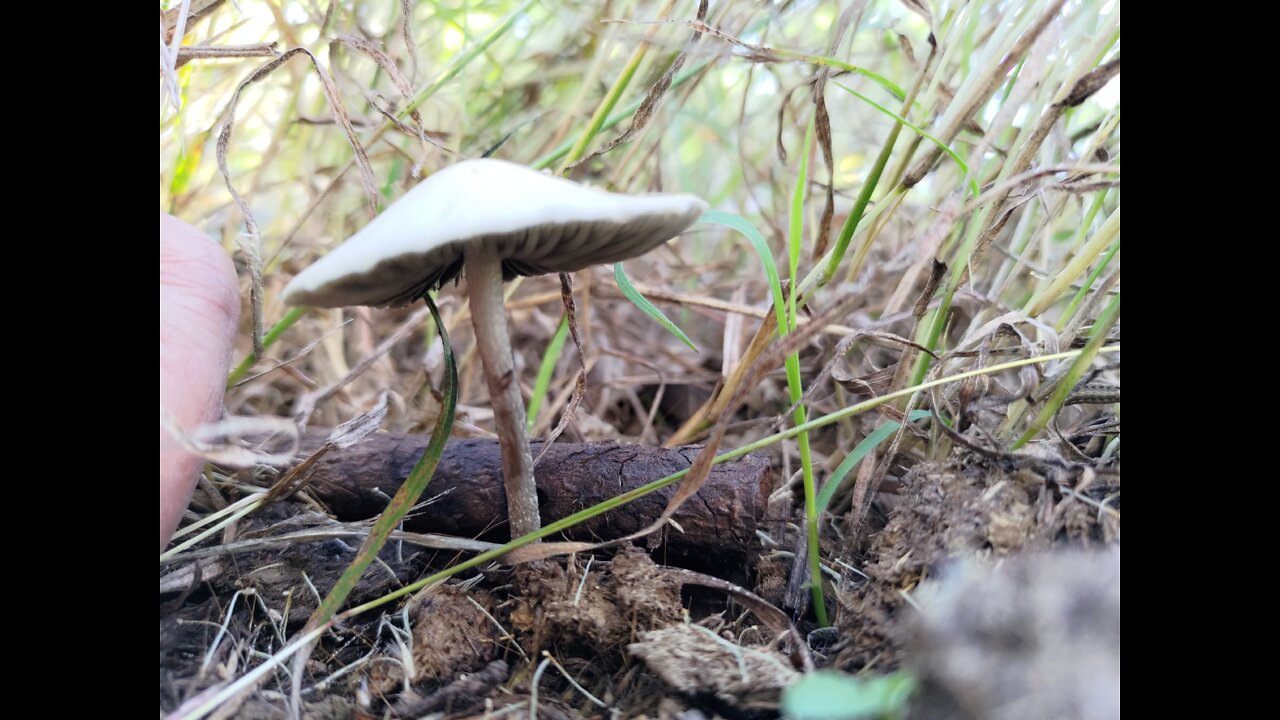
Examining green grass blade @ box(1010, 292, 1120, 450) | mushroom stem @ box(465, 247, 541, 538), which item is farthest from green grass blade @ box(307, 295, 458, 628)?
green grass blade @ box(1010, 292, 1120, 450)

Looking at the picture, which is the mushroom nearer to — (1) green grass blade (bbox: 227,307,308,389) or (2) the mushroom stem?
(2) the mushroom stem

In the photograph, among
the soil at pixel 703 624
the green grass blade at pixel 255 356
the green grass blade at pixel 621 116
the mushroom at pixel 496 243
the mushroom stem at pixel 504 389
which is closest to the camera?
the soil at pixel 703 624

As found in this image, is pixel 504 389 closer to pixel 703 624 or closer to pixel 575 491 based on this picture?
pixel 575 491

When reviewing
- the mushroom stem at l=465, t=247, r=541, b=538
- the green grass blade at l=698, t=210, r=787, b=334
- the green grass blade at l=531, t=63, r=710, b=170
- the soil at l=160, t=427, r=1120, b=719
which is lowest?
the soil at l=160, t=427, r=1120, b=719

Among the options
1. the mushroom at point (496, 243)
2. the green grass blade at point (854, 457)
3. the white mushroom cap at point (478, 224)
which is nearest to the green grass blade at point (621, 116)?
the mushroom at point (496, 243)

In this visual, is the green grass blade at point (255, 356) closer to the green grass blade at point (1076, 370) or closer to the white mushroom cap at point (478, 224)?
the white mushroom cap at point (478, 224)
